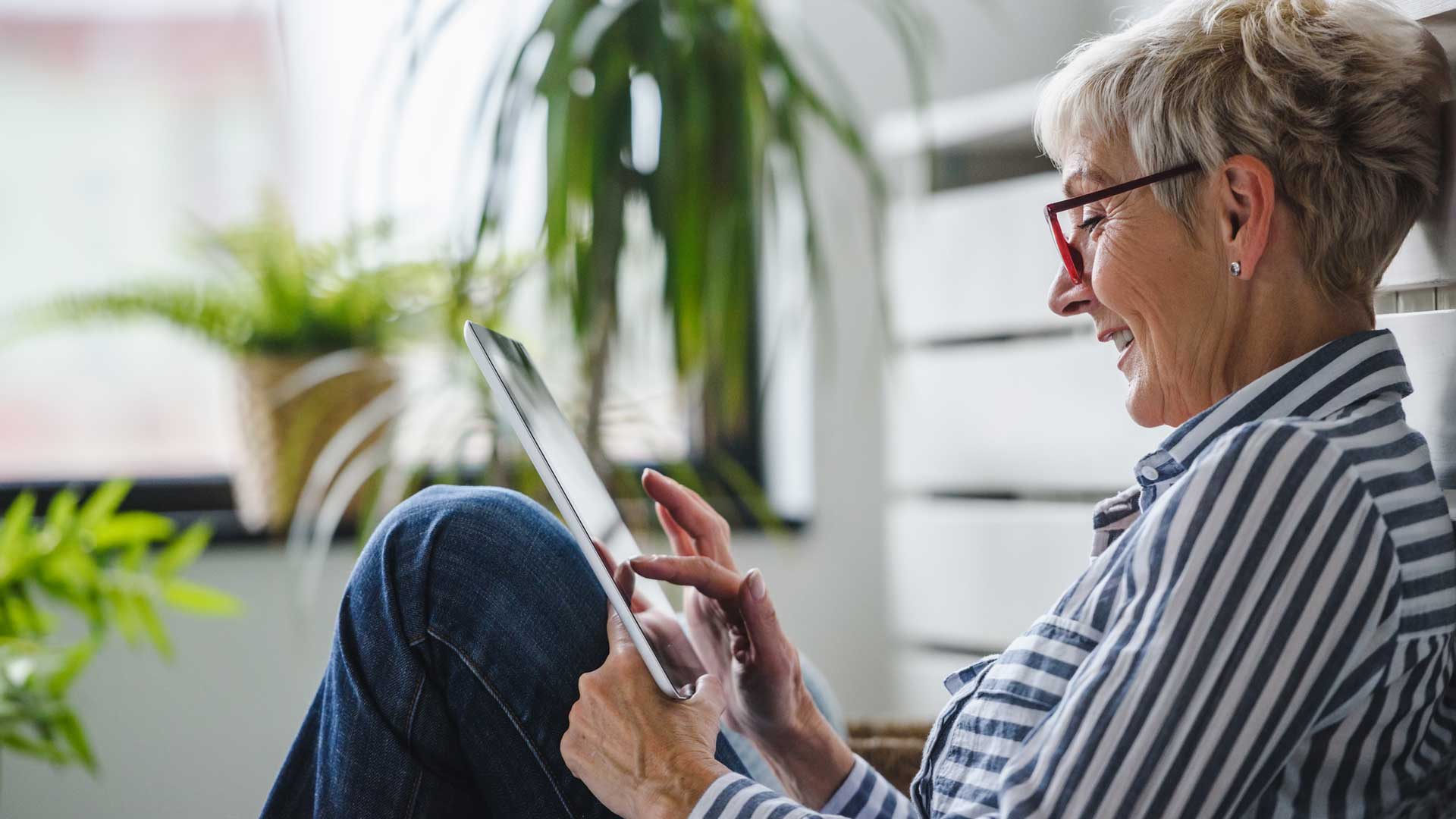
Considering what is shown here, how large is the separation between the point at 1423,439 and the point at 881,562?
5.84ft

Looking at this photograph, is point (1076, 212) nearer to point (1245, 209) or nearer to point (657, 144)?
point (1245, 209)

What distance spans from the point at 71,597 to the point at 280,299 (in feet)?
1.80

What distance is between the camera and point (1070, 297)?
1.03 meters

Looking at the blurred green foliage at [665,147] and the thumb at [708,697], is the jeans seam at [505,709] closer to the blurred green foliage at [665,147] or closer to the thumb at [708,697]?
the thumb at [708,697]

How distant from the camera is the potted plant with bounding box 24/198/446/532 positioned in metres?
2.08

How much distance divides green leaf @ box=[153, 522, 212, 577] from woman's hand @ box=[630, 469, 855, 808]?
3.88 ft

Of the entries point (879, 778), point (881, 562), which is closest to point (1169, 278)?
point (879, 778)

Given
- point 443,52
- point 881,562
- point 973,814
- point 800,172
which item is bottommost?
point 881,562

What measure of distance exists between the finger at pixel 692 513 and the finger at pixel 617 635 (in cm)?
13

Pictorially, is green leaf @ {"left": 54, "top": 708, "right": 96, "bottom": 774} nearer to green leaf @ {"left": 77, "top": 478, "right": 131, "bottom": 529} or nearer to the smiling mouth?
green leaf @ {"left": 77, "top": 478, "right": 131, "bottom": 529}

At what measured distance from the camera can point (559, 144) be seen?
5.44ft

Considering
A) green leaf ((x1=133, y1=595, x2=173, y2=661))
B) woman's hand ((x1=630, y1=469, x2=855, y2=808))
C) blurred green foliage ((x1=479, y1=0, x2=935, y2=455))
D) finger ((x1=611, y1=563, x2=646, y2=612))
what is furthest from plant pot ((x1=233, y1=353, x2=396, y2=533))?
finger ((x1=611, y1=563, x2=646, y2=612))

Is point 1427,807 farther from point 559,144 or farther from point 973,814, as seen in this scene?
point 559,144

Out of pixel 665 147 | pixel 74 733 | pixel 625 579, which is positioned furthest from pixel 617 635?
pixel 74 733
